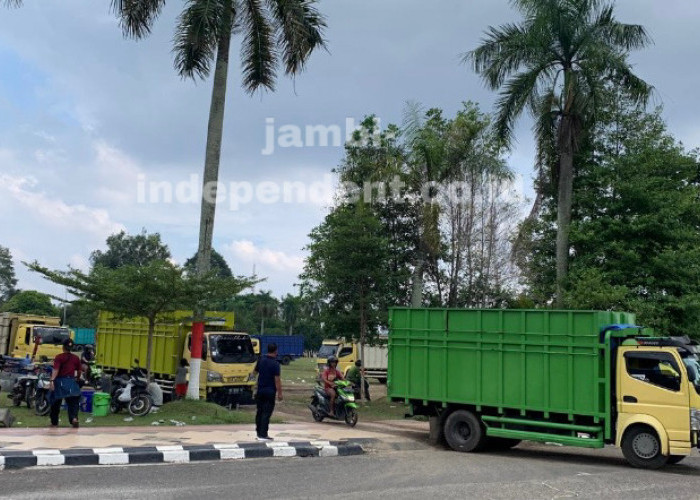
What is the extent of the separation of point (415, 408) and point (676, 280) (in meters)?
11.4

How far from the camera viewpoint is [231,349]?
1989 centimetres

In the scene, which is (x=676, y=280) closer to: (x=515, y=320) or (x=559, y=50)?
(x=559, y=50)

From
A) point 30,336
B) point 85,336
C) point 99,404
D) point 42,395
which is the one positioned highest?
point 85,336

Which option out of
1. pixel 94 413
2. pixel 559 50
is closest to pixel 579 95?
pixel 559 50

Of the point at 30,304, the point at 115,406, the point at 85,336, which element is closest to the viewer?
the point at 115,406

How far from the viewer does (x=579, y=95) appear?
873 inches

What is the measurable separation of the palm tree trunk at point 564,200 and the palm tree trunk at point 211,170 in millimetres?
10897

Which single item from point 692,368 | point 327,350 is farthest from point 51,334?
point 692,368

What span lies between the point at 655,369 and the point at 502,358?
256 centimetres

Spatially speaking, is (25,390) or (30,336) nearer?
(25,390)

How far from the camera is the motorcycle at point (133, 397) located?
53.1 ft

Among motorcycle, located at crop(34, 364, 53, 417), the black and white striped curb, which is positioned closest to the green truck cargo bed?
the black and white striped curb

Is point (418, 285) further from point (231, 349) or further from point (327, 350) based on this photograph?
point (327, 350)

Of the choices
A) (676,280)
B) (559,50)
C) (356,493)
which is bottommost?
(356,493)
